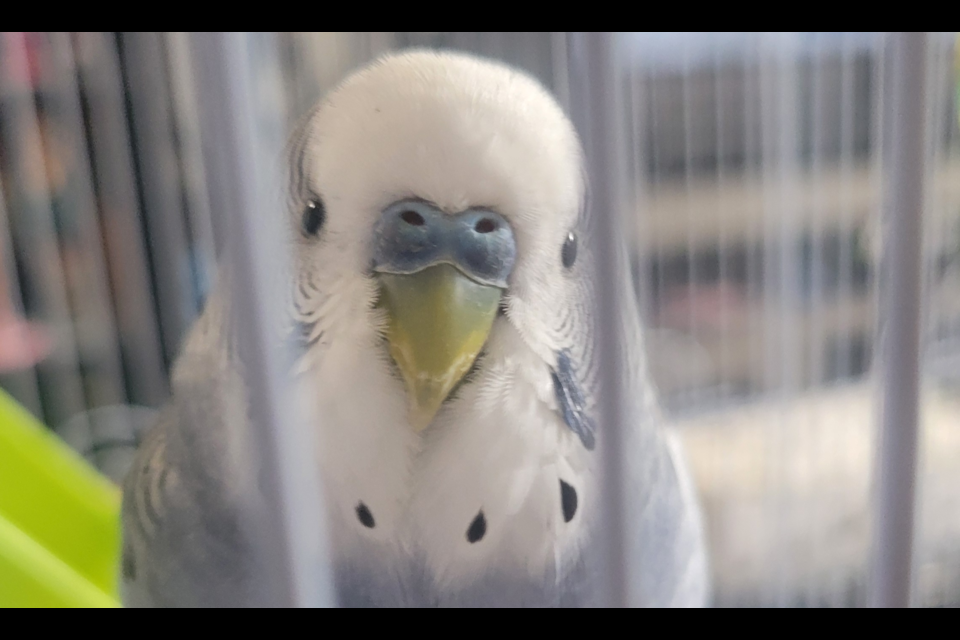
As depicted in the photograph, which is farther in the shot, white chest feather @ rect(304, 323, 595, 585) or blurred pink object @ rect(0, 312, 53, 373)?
blurred pink object @ rect(0, 312, 53, 373)

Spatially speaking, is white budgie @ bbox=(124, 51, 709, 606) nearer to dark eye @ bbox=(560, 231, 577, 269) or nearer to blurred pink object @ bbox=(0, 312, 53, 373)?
dark eye @ bbox=(560, 231, 577, 269)

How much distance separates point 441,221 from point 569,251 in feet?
0.26

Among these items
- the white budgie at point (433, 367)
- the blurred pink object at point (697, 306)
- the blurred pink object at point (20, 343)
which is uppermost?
the white budgie at point (433, 367)

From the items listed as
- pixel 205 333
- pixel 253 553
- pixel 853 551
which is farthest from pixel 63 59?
pixel 853 551

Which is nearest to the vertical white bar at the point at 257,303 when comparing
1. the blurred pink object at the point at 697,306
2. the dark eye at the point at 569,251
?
the dark eye at the point at 569,251

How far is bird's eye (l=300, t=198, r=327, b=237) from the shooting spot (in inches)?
14.5

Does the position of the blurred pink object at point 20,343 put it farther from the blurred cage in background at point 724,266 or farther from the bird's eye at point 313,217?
the bird's eye at point 313,217

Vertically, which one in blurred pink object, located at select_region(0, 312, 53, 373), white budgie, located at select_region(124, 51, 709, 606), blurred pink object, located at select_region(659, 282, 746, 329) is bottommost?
blurred pink object, located at select_region(659, 282, 746, 329)

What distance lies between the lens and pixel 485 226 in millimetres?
339

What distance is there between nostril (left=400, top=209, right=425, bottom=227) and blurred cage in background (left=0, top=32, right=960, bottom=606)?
529 millimetres

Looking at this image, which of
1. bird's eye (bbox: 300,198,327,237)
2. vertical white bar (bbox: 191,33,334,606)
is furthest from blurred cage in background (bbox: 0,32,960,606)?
vertical white bar (bbox: 191,33,334,606)

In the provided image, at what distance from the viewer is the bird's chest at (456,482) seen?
356mm

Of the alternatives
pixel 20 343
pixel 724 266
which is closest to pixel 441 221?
pixel 20 343

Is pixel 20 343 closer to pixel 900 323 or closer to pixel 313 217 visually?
pixel 313 217
